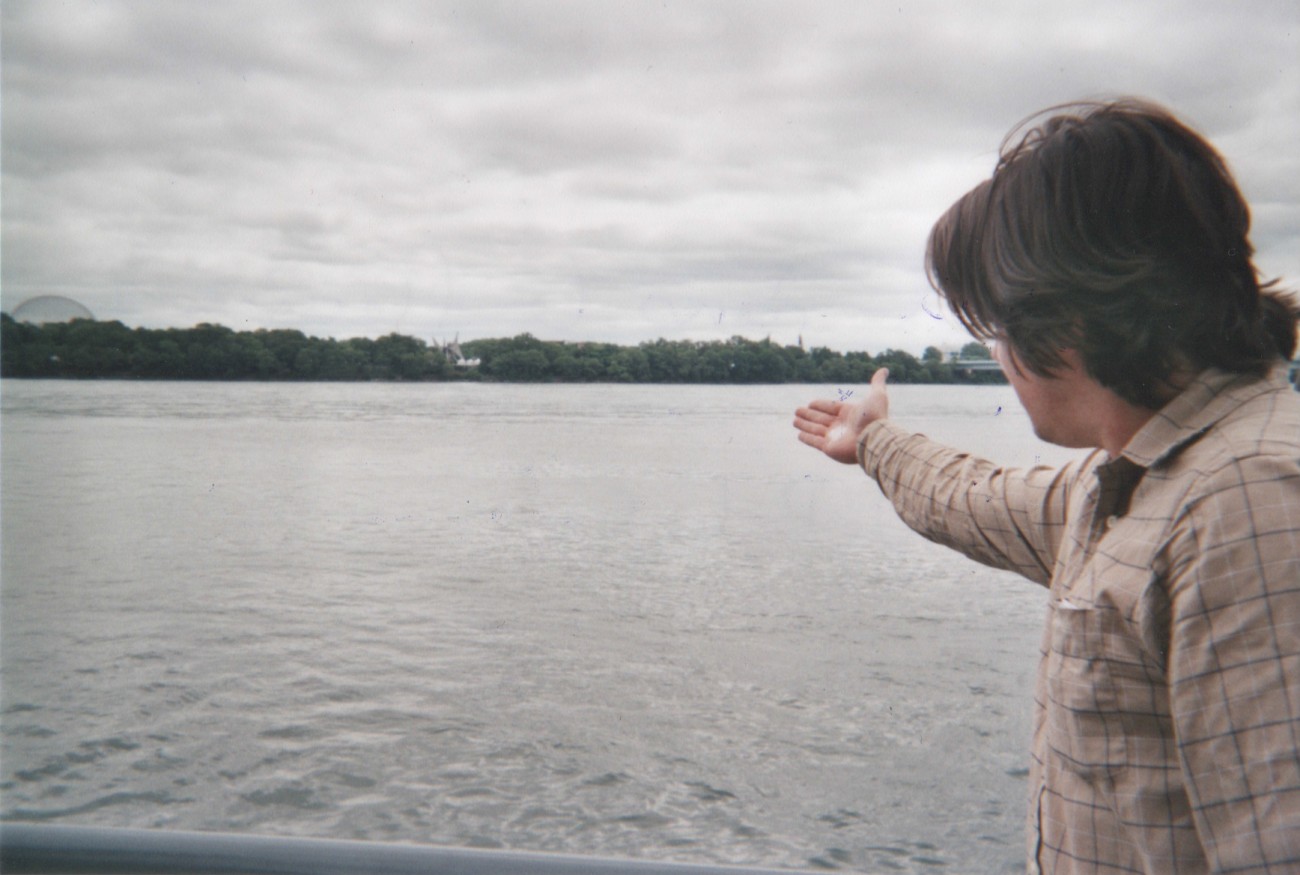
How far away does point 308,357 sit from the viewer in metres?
74.9

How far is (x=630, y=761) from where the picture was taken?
7.22 meters

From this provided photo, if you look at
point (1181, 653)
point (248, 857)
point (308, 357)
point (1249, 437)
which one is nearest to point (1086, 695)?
point (1181, 653)

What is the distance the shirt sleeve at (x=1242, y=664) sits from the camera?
0.88m

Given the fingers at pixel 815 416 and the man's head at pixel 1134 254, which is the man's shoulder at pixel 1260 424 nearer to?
the man's head at pixel 1134 254

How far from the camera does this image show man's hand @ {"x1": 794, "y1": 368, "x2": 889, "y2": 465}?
1.86 metres

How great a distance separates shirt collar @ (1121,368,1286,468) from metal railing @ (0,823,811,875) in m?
0.58

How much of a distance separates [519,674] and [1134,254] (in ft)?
27.6

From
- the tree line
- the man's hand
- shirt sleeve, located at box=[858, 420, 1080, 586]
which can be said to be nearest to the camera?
shirt sleeve, located at box=[858, 420, 1080, 586]

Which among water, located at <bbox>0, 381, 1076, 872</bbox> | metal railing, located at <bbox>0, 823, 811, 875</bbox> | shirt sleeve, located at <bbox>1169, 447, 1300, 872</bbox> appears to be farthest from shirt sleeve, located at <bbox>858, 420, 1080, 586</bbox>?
water, located at <bbox>0, 381, 1076, 872</bbox>

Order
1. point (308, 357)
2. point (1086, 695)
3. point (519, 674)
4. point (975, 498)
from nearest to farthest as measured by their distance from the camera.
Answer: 1. point (1086, 695)
2. point (975, 498)
3. point (519, 674)
4. point (308, 357)

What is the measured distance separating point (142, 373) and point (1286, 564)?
7863cm

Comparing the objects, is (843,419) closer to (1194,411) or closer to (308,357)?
(1194,411)

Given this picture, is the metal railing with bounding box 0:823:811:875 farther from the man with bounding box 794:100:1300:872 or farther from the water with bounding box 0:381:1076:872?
the water with bounding box 0:381:1076:872

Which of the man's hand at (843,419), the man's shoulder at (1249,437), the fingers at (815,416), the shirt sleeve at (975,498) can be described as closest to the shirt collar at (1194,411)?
the man's shoulder at (1249,437)
